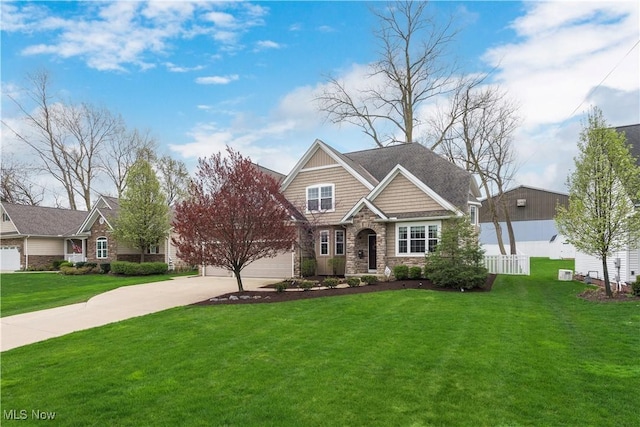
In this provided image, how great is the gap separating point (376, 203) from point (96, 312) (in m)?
12.2

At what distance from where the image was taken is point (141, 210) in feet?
84.2

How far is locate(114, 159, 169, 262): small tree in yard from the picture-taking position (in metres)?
25.5

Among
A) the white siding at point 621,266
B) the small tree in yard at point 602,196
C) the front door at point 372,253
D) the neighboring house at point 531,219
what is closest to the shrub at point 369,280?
the front door at point 372,253

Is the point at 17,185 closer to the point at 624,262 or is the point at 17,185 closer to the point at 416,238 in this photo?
the point at 416,238

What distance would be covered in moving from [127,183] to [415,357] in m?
25.2

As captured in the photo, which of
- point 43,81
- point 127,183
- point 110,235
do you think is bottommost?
point 110,235

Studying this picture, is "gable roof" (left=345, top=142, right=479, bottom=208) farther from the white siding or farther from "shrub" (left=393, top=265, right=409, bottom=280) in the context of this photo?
the white siding

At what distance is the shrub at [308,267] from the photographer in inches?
740

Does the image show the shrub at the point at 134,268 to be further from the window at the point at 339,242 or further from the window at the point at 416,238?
the window at the point at 416,238

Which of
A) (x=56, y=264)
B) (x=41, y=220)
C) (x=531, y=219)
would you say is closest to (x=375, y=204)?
(x=531, y=219)

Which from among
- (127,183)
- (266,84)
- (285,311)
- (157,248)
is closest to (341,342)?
A: (285,311)

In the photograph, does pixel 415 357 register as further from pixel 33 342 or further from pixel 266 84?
pixel 266 84

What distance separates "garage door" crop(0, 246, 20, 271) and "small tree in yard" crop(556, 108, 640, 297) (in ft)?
129

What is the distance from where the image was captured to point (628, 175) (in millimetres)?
11523
